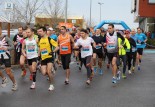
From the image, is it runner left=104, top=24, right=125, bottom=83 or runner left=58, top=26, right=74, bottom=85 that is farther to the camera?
runner left=104, top=24, right=125, bottom=83

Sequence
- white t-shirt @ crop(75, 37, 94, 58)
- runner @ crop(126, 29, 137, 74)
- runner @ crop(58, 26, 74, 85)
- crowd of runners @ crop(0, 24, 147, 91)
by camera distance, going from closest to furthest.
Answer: crowd of runners @ crop(0, 24, 147, 91) → white t-shirt @ crop(75, 37, 94, 58) → runner @ crop(58, 26, 74, 85) → runner @ crop(126, 29, 137, 74)

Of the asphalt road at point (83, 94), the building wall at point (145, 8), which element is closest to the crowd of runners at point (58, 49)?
→ the asphalt road at point (83, 94)

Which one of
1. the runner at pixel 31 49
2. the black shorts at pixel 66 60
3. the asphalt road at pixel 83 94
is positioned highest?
the runner at pixel 31 49

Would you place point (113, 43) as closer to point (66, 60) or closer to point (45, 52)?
point (66, 60)

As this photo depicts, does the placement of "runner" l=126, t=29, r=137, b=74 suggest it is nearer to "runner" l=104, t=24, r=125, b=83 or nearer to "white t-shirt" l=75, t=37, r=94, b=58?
"runner" l=104, t=24, r=125, b=83

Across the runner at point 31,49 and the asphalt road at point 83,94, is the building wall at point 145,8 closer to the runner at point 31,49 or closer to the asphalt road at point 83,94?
the asphalt road at point 83,94

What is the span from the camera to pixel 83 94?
33.9ft

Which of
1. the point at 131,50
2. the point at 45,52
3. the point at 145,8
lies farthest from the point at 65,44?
the point at 145,8

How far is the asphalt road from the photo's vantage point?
29.8 feet

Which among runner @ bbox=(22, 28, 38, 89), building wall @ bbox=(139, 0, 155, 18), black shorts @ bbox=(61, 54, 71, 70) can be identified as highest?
building wall @ bbox=(139, 0, 155, 18)

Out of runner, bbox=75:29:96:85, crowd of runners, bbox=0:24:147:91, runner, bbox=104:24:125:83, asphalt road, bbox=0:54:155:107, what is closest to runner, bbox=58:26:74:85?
crowd of runners, bbox=0:24:147:91

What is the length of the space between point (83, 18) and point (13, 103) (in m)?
75.4

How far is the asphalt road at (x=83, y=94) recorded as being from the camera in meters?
9.07

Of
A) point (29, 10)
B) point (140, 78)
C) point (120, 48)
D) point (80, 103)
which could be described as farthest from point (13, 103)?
point (29, 10)
